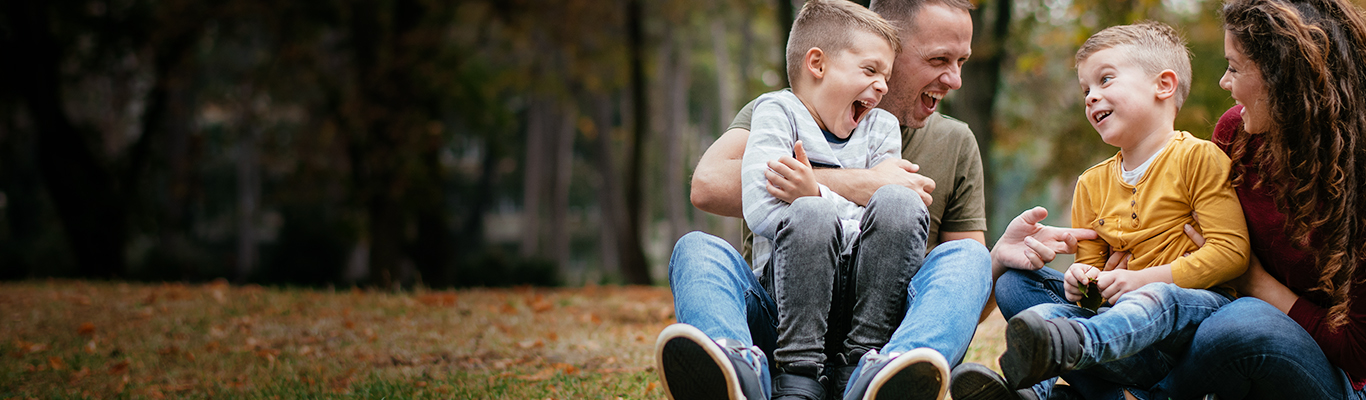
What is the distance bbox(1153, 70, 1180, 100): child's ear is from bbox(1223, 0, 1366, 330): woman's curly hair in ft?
0.91

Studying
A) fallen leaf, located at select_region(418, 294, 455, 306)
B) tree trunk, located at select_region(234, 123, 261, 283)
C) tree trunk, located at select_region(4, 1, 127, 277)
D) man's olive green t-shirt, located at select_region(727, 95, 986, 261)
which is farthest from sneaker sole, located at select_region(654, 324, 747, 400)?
tree trunk, located at select_region(234, 123, 261, 283)

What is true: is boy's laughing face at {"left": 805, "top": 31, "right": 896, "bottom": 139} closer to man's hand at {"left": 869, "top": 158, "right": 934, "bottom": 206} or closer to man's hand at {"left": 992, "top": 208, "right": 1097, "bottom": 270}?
man's hand at {"left": 869, "top": 158, "right": 934, "bottom": 206}

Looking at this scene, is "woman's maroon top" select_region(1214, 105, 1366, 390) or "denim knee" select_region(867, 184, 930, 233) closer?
"woman's maroon top" select_region(1214, 105, 1366, 390)

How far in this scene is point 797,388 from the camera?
213 cm

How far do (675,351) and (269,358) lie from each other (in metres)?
3.02

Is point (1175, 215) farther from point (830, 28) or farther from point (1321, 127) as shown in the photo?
point (830, 28)

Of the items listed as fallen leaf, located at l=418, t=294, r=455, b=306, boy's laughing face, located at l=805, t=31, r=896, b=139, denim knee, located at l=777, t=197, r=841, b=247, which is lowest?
fallen leaf, located at l=418, t=294, r=455, b=306

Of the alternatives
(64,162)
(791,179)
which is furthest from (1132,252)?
(64,162)

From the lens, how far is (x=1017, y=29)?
10.5 metres

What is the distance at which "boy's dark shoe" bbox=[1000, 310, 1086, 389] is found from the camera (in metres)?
1.93

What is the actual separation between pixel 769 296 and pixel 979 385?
62 centimetres

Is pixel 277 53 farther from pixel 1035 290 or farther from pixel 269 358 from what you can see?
pixel 1035 290

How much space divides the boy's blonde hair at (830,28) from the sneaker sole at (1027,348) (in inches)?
38.6

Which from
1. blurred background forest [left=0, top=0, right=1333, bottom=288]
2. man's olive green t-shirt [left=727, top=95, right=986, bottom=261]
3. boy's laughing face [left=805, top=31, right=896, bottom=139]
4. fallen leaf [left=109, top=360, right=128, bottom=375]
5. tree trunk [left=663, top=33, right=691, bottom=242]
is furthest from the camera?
tree trunk [left=663, top=33, right=691, bottom=242]
